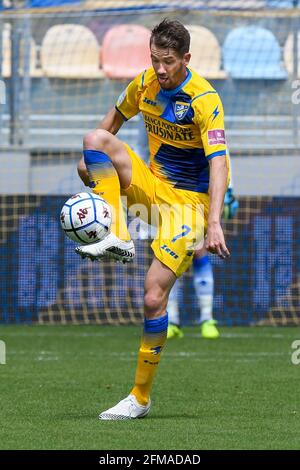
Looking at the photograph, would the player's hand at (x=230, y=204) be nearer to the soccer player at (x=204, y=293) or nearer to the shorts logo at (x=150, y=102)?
the soccer player at (x=204, y=293)

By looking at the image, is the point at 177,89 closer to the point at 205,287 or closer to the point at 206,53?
the point at 205,287

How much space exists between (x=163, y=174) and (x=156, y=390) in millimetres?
1560

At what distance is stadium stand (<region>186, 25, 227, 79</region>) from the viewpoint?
13.2 metres

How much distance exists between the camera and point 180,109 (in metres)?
5.93

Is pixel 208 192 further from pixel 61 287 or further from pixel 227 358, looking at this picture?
pixel 61 287

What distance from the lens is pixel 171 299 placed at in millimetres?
10375

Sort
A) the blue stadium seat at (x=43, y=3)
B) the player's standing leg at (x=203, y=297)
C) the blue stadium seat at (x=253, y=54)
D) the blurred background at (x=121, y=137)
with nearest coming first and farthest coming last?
the player's standing leg at (x=203, y=297), the blurred background at (x=121, y=137), the blue stadium seat at (x=253, y=54), the blue stadium seat at (x=43, y=3)

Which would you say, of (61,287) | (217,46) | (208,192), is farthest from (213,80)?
(208,192)

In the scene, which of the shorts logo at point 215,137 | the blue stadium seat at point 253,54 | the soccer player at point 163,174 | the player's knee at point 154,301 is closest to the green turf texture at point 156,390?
the soccer player at point 163,174

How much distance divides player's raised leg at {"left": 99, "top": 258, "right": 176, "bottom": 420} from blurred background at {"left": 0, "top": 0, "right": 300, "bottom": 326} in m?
4.84

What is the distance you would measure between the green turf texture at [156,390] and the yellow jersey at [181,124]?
128 centimetres

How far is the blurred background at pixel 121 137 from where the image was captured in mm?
11500

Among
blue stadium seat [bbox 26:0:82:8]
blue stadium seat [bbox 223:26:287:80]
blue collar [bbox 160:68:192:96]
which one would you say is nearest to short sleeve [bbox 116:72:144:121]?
blue collar [bbox 160:68:192:96]

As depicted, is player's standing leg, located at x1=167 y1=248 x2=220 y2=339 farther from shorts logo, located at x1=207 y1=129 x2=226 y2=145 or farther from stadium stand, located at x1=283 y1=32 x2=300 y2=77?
shorts logo, located at x1=207 y1=129 x2=226 y2=145
